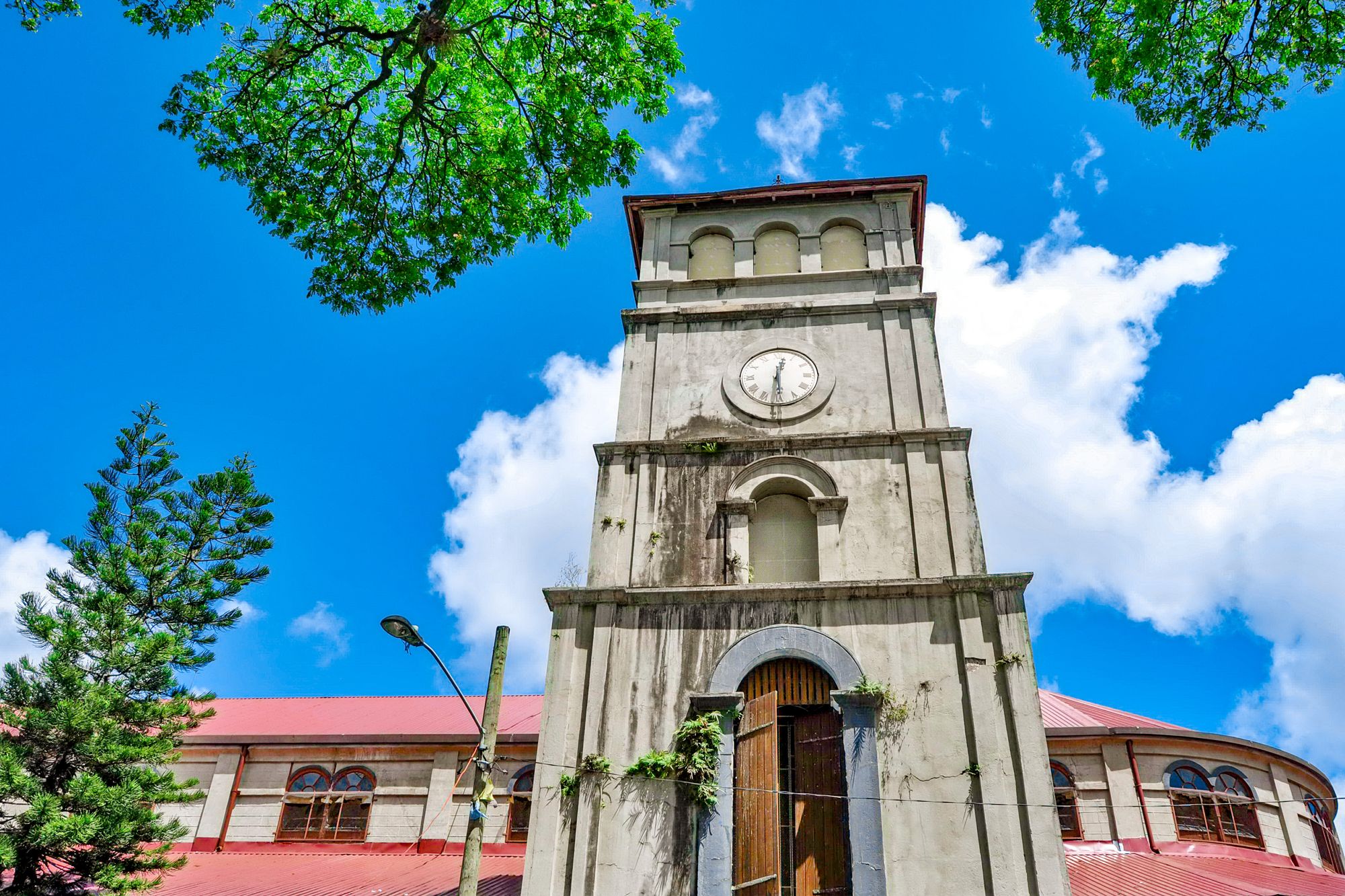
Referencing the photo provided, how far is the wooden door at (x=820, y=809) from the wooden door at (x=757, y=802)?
0.36m

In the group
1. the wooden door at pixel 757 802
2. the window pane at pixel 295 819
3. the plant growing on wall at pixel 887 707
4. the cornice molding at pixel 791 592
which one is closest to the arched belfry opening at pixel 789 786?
the wooden door at pixel 757 802

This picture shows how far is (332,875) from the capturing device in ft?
53.1

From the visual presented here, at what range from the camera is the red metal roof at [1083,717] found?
17.4 m

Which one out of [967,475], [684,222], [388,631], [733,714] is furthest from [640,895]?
[684,222]

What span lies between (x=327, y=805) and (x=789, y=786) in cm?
1098

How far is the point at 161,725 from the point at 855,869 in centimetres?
1256

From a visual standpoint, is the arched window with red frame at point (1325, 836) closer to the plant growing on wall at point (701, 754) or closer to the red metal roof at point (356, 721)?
the plant growing on wall at point (701, 754)

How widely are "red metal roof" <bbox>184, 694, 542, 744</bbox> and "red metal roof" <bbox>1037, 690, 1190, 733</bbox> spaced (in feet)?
34.4

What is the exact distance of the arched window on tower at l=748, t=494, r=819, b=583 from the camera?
14266 mm

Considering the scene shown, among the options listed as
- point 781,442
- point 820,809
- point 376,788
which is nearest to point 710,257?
point 781,442

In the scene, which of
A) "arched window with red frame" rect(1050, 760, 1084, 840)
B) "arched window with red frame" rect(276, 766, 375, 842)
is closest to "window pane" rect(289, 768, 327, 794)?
"arched window with red frame" rect(276, 766, 375, 842)

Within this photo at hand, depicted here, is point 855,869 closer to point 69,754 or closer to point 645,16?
point 645,16

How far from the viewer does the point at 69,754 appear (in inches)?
595

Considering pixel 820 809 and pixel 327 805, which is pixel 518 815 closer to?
pixel 327 805
